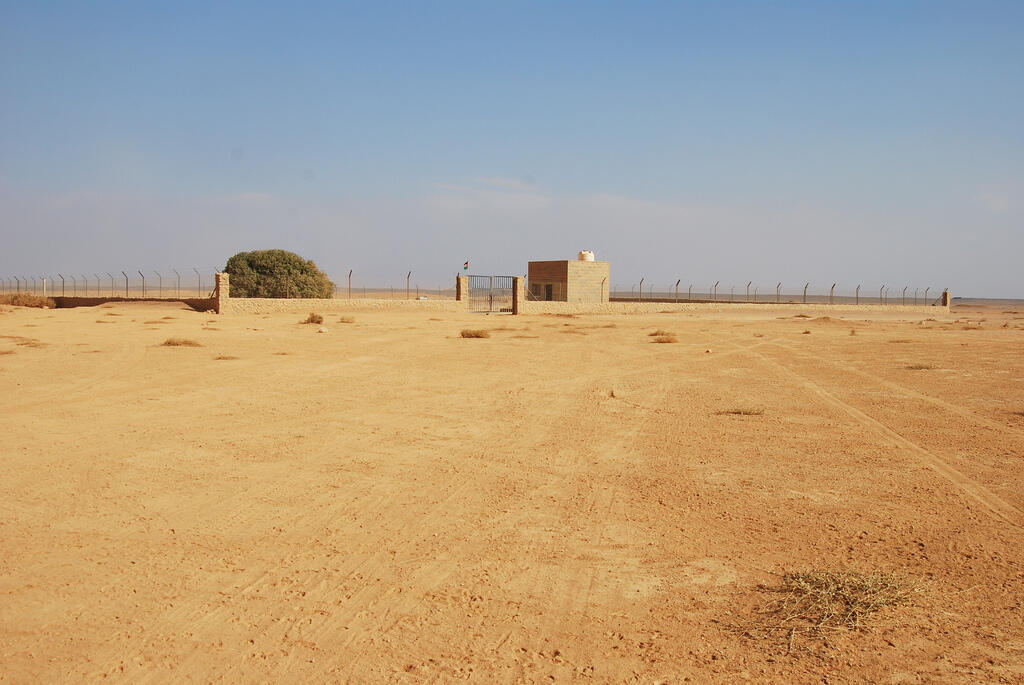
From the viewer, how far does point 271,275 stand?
47.2 meters

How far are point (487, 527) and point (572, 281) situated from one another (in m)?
40.9

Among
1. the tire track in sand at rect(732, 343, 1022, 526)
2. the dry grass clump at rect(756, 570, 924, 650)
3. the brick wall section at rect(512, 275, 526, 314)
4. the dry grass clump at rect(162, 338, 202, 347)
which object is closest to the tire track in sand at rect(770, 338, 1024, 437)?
the tire track in sand at rect(732, 343, 1022, 526)

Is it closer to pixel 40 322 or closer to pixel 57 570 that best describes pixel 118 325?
pixel 40 322

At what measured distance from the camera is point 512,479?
7133mm

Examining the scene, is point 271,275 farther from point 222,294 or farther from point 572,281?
point 572,281

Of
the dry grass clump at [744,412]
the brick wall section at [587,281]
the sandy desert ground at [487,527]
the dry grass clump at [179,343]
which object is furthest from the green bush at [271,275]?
Answer: the dry grass clump at [744,412]

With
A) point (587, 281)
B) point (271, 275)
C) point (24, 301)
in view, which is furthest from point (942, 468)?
point (271, 275)

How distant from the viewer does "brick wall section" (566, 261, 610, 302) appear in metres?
46.2

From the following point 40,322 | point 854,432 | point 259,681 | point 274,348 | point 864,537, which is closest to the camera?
point 259,681

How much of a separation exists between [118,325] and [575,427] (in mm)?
19507

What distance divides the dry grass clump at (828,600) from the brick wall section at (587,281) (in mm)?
41546

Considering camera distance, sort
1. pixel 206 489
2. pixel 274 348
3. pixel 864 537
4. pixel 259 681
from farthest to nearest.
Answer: pixel 274 348
pixel 206 489
pixel 864 537
pixel 259 681

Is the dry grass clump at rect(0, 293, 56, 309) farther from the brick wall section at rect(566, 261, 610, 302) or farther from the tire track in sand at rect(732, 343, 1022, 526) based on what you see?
the tire track in sand at rect(732, 343, 1022, 526)

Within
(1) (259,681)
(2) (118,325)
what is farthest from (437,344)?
(1) (259,681)
